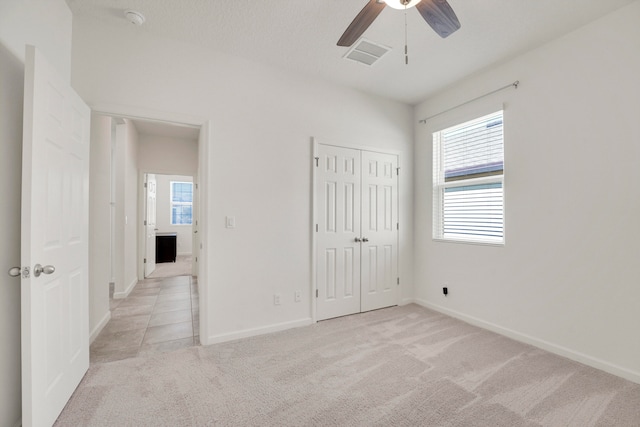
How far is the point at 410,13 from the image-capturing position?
7.29 feet

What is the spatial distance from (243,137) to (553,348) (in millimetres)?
3578

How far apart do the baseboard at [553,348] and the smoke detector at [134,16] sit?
4360mm

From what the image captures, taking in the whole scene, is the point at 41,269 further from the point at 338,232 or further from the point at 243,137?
the point at 338,232

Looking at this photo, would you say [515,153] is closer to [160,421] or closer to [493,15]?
[493,15]

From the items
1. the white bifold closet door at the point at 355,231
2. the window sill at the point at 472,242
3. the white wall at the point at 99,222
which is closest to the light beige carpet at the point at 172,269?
the white wall at the point at 99,222

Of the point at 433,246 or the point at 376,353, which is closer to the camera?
the point at 376,353

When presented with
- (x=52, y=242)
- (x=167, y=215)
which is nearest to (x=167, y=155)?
(x=167, y=215)

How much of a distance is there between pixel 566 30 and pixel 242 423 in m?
3.95

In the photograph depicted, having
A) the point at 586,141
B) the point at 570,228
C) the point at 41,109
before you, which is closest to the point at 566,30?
the point at 586,141

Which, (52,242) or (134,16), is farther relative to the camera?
(134,16)

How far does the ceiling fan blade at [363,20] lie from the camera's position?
1.65 meters

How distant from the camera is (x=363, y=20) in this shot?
179cm

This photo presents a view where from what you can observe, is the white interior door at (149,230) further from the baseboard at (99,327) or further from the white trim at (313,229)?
the white trim at (313,229)

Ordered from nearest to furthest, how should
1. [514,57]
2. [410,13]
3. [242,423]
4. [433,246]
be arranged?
1. [242,423]
2. [410,13]
3. [514,57]
4. [433,246]
